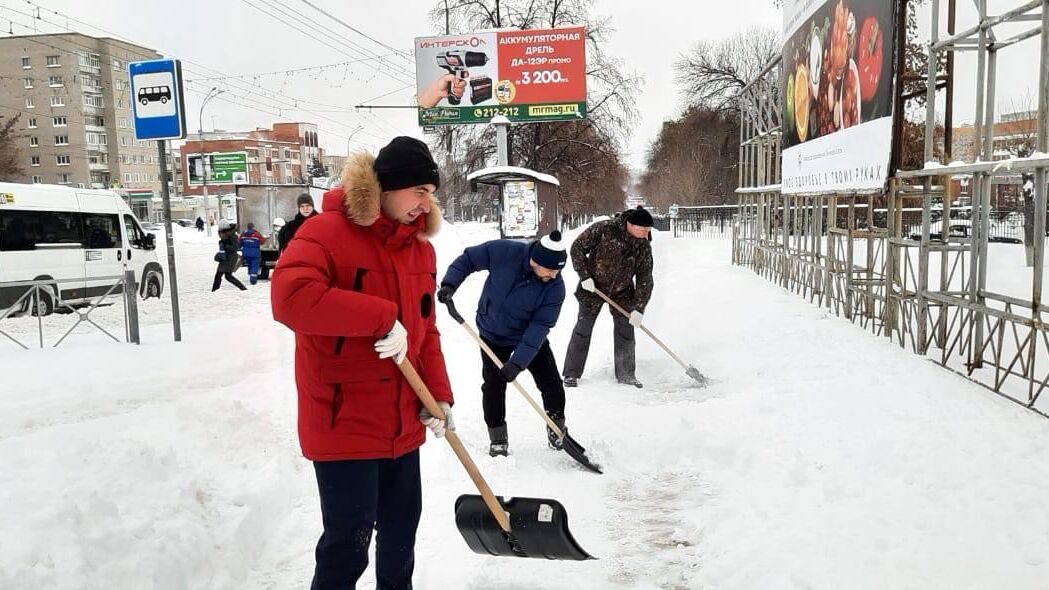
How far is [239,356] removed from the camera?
7934 millimetres

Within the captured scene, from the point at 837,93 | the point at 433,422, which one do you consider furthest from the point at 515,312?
the point at 837,93

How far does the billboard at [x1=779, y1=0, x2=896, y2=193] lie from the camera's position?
6.89 m

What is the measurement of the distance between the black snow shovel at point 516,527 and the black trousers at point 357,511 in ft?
1.22

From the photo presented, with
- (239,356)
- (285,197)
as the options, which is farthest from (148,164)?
(239,356)

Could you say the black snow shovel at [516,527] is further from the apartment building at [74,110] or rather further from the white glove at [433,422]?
the apartment building at [74,110]

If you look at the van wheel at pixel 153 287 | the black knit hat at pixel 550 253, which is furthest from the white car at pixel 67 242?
the black knit hat at pixel 550 253

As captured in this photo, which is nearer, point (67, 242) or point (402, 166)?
point (402, 166)

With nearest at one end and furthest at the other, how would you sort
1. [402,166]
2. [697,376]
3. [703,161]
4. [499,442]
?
[402,166], [499,442], [697,376], [703,161]

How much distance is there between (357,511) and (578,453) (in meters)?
2.49

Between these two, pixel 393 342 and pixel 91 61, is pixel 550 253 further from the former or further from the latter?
pixel 91 61

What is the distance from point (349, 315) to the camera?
2.27 metres

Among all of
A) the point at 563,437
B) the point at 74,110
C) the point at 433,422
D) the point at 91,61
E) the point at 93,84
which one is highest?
the point at 91,61

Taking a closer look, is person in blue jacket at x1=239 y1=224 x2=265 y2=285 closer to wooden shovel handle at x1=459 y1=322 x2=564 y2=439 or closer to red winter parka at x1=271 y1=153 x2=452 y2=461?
Answer: wooden shovel handle at x1=459 y1=322 x2=564 y2=439

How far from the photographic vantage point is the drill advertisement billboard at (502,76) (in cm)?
2067
